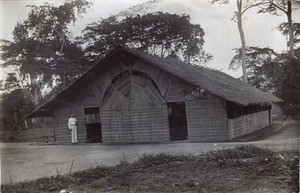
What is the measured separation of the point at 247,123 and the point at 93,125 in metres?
5.90

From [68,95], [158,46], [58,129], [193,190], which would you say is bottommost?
[193,190]

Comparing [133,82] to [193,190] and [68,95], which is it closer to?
[68,95]

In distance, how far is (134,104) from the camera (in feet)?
41.2

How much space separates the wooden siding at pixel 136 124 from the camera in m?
12.4

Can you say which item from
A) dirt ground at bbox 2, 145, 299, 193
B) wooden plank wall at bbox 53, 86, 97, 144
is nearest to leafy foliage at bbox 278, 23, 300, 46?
dirt ground at bbox 2, 145, 299, 193

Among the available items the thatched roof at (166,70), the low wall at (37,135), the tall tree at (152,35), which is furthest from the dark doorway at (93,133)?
the tall tree at (152,35)

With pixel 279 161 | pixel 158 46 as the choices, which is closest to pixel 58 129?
pixel 158 46

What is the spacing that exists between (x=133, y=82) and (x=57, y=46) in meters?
2.96

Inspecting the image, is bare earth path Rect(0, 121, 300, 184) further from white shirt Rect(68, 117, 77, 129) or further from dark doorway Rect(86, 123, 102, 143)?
dark doorway Rect(86, 123, 102, 143)

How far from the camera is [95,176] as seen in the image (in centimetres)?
698

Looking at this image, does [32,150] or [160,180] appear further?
[32,150]

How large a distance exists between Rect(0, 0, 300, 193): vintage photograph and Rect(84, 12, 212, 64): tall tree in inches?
2.0

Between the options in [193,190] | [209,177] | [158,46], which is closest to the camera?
[193,190]

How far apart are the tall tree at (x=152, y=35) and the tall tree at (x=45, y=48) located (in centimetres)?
74
